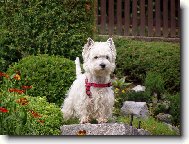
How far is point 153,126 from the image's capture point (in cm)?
772

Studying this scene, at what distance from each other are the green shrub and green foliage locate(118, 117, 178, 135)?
1.76 feet

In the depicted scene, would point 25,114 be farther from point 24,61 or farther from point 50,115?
point 24,61

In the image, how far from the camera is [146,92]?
312 inches

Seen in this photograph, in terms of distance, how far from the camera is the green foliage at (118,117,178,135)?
7598mm

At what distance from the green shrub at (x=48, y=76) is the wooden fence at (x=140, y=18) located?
45 centimetres

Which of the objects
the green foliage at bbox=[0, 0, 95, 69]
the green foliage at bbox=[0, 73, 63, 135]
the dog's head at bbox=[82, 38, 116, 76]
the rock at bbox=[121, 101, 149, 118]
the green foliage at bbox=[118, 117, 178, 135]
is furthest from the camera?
the green foliage at bbox=[0, 0, 95, 69]

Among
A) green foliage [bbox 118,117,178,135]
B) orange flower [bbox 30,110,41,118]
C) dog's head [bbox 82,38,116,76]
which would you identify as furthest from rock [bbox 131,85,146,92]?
orange flower [bbox 30,110,41,118]

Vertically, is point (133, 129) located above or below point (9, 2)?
below

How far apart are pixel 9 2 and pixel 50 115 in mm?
1272

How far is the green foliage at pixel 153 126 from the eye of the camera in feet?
24.9

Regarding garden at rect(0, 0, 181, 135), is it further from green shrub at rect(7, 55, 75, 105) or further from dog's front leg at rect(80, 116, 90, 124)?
dog's front leg at rect(80, 116, 90, 124)

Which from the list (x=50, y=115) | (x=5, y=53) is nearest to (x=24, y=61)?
(x=5, y=53)

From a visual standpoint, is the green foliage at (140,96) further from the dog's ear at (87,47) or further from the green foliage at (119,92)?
the dog's ear at (87,47)

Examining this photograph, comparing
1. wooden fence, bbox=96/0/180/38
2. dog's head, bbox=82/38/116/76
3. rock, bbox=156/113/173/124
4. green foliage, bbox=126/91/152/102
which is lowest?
rock, bbox=156/113/173/124
